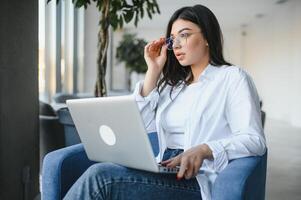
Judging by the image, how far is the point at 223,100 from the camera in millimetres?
1348

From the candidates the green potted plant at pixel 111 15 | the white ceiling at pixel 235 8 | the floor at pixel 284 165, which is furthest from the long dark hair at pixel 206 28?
the white ceiling at pixel 235 8

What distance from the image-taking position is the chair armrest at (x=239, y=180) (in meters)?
0.99

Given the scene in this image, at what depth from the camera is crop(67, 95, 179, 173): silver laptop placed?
41.9 inches

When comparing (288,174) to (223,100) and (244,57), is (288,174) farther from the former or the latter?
(244,57)

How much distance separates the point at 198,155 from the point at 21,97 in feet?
4.28

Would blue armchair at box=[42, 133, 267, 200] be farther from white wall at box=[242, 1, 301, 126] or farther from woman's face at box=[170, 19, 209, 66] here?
white wall at box=[242, 1, 301, 126]

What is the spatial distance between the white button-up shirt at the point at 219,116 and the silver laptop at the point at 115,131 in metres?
0.17

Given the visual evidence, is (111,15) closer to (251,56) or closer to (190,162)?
(190,162)

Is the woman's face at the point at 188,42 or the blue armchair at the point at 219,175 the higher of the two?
the woman's face at the point at 188,42

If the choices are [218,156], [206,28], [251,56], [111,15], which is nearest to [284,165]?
[111,15]

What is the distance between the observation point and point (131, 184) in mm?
1189

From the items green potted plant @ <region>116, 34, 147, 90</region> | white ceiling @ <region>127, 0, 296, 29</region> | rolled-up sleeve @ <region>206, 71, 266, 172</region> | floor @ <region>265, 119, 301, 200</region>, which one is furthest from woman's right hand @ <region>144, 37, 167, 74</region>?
white ceiling @ <region>127, 0, 296, 29</region>

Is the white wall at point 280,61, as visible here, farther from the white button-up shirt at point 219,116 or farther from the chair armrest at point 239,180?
the chair armrest at point 239,180

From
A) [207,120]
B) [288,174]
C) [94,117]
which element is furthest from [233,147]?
[288,174]
